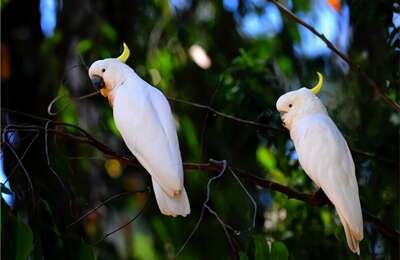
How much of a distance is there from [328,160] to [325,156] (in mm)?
14

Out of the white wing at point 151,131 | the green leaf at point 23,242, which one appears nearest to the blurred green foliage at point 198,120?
the green leaf at point 23,242

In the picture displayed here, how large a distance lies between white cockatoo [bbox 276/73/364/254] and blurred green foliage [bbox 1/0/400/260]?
219 mm

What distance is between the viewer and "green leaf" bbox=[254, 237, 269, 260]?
237cm

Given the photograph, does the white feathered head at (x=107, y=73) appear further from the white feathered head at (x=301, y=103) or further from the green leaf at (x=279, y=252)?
the green leaf at (x=279, y=252)

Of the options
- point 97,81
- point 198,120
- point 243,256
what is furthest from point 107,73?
point 198,120

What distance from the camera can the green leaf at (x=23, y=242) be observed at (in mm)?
2281

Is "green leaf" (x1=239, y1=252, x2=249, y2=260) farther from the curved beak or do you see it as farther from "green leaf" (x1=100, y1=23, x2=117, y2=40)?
"green leaf" (x1=100, y1=23, x2=117, y2=40)

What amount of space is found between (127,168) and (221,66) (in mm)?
1067

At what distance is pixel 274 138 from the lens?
3258 millimetres

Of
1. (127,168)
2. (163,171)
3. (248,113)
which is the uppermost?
(163,171)

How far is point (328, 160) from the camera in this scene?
2359 millimetres

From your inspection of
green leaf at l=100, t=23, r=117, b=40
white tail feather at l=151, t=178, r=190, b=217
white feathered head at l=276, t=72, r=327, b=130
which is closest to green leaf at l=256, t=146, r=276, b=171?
green leaf at l=100, t=23, r=117, b=40

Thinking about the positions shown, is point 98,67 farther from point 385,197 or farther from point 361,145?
point 385,197

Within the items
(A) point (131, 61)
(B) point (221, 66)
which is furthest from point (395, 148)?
(A) point (131, 61)
